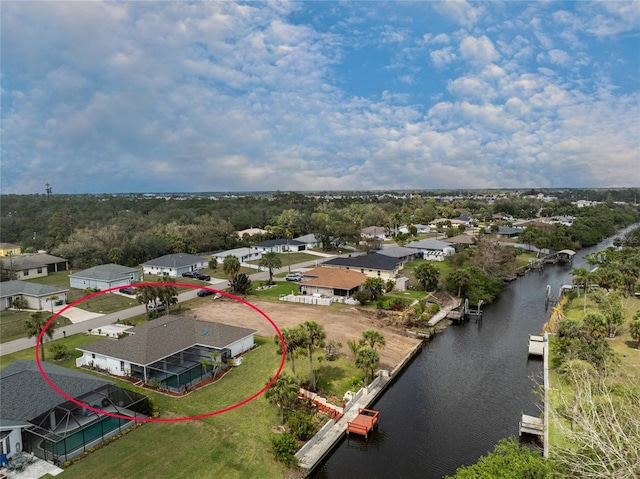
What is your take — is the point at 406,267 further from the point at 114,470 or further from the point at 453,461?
the point at 114,470

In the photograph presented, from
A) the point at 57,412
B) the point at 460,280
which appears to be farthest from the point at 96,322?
the point at 460,280

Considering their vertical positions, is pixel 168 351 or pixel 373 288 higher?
pixel 168 351

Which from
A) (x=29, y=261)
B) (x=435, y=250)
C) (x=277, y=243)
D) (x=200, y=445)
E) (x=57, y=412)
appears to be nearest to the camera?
(x=57, y=412)

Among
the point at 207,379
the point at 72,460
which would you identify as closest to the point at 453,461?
the point at 207,379

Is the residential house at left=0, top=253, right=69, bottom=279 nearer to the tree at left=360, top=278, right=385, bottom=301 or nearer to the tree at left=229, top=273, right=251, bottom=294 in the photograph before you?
the tree at left=229, top=273, right=251, bottom=294

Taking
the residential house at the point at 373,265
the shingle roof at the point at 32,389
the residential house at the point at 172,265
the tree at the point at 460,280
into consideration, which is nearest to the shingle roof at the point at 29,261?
the residential house at the point at 172,265

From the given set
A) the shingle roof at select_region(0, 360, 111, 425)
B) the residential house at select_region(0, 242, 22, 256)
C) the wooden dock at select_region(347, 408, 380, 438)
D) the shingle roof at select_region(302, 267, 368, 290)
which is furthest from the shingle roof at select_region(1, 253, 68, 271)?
the wooden dock at select_region(347, 408, 380, 438)

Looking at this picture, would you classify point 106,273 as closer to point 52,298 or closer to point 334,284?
point 52,298

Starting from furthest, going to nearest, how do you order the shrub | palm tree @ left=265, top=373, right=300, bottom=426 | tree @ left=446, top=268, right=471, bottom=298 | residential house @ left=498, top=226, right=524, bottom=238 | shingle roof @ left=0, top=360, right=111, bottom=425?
1. residential house @ left=498, top=226, right=524, bottom=238
2. tree @ left=446, top=268, right=471, bottom=298
3. palm tree @ left=265, top=373, right=300, bottom=426
4. shingle roof @ left=0, top=360, right=111, bottom=425
5. the shrub
